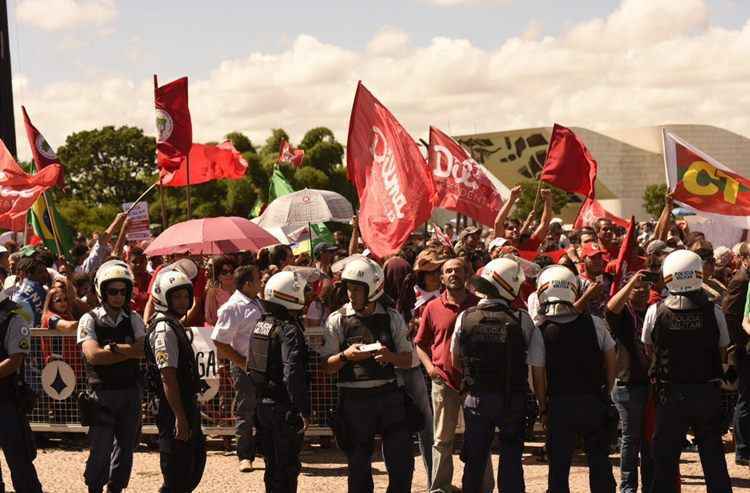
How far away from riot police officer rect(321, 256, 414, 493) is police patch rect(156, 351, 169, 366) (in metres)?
0.99

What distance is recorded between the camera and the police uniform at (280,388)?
7.56m

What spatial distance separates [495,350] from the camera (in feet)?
25.4

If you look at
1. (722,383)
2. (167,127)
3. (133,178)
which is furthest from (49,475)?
(133,178)

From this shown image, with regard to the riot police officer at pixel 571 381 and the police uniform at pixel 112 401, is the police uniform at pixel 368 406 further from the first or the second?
the police uniform at pixel 112 401

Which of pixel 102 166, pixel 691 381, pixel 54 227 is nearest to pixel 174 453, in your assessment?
pixel 691 381

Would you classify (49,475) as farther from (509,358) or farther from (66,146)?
(66,146)

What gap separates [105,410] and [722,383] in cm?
405

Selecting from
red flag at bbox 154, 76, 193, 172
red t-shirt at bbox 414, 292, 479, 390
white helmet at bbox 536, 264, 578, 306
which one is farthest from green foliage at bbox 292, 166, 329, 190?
white helmet at bbox 536, 264, 578, 306

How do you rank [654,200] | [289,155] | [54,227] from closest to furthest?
[54,227] → [289,155] → [654,200]

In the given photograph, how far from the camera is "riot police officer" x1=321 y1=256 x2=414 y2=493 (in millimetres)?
7738

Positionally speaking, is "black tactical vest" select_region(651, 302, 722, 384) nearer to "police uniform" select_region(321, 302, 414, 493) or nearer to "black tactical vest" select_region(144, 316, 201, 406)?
"police uniform" select_region(321, 302, 414, 493)

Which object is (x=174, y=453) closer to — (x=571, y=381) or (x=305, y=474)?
(x=571, y=381)

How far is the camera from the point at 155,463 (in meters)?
11.0

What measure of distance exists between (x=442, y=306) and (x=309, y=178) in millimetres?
57759
